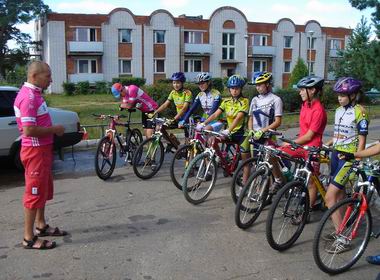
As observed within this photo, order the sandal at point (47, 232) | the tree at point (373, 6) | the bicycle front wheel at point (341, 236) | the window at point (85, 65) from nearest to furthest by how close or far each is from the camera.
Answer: the bicycle front wheel at point (341, 236)
the sandal at point (47, 232)
the tree at point (373, 6)
the window at point (85, 65)

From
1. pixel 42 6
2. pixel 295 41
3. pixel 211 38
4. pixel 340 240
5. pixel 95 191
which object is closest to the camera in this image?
A: pixel 340 240

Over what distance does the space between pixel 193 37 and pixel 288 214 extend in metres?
42.1

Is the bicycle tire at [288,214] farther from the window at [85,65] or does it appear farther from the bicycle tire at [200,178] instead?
the window at [85,65]

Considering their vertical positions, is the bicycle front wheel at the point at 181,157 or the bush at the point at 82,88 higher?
the bush at the point at 82,88

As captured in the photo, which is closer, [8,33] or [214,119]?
[214,119]

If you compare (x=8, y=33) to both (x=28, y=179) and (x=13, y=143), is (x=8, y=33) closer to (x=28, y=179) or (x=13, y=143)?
(x=13, y=143)

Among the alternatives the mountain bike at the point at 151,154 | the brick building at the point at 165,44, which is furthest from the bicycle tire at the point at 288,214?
the brick building at the point at 165,44

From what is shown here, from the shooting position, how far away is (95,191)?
270 inches

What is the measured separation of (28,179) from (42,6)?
39362mm

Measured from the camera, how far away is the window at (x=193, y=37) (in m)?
44.9

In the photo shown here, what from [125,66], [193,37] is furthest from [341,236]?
[193,37]

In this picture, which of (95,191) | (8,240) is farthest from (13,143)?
(8,240)

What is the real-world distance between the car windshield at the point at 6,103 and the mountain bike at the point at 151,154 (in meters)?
2.46

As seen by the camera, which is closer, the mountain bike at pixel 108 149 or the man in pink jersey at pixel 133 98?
the mountain bike at pixel 108 149
